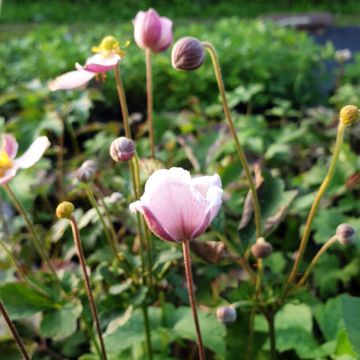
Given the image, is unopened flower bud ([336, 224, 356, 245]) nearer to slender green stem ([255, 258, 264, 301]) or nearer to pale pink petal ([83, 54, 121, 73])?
slender green stem ([255, 258, 264, 301])

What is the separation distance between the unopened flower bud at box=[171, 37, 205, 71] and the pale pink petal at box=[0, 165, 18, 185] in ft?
0.76

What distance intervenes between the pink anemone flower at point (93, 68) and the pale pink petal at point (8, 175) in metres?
0.12

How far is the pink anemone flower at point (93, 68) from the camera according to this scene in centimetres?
73

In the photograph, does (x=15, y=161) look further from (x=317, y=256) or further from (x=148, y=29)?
(x=317, y=256)

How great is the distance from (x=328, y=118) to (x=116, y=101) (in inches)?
41.3

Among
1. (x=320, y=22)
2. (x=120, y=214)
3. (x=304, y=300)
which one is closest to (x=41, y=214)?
(x=120, y=214)

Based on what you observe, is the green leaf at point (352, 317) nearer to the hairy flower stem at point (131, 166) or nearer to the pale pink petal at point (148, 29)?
the hairy flower stem at point (131, 166)

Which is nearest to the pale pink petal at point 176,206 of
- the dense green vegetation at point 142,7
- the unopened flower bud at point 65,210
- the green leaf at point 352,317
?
the unopened flower bud at point 65,210

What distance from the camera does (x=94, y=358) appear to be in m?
0.88

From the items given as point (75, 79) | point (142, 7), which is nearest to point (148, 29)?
point (75, 79)

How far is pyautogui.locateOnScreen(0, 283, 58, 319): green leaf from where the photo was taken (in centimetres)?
77

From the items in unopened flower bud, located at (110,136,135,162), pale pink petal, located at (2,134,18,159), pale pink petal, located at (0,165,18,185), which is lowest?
pale pink petal, located at (2,134,18,159)

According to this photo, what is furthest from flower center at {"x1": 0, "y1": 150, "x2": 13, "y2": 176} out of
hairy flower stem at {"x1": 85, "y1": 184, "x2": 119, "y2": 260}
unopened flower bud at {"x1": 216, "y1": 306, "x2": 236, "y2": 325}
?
unopened flower bud at {"x1": 216, "y1": 306, "x2": 236, "y2": 325}

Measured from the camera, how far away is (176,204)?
51 centimetres
